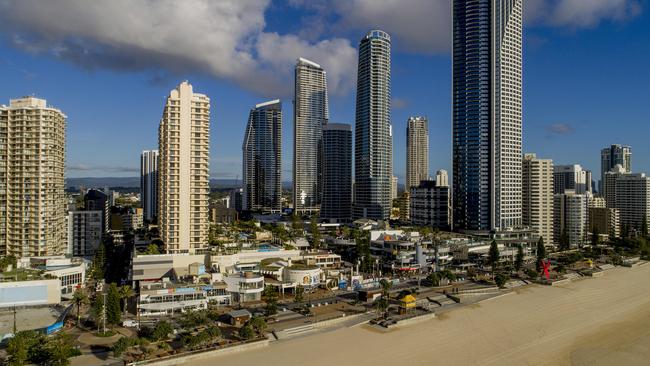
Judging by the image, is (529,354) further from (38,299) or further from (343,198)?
(343,198)

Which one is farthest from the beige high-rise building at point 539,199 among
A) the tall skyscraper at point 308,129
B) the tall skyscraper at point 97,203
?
the tall skyscraper at point 97,203

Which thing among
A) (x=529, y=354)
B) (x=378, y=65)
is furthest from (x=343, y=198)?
(x=529, y=354)

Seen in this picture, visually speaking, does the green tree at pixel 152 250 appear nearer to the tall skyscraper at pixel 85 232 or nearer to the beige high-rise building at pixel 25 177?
the beige high-rise building at pixel 25 177

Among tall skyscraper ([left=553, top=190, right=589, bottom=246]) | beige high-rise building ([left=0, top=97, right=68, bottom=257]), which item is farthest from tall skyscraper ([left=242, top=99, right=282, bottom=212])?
beige high-rise building ([left=0, top=97, right=68, bottom=257])

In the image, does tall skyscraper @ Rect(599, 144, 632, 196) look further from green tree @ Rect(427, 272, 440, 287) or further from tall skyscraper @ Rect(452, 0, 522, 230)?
green tree @ Rect(427, 272, 440, 287)

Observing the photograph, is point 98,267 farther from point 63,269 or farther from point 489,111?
point 489,111

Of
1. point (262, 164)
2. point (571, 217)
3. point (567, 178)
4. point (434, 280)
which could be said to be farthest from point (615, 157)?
point (434, 280)
